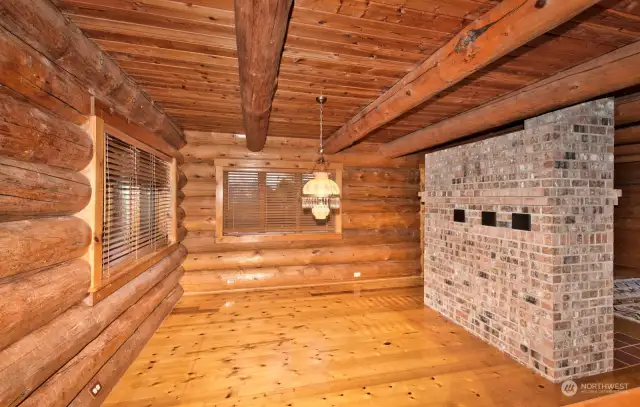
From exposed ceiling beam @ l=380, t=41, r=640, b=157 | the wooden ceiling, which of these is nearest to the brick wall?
exposed ceiling beam @ l=380, t=41, r=640, b=157

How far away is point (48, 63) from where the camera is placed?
184 cm

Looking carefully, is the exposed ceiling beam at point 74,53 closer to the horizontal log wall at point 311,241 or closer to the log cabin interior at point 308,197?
the log cabin interior at point 308,197

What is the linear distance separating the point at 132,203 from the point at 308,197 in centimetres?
208

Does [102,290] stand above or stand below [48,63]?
below

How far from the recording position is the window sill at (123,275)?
2.35 metres

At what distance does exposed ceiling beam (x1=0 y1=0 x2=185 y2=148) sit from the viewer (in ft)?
5.11

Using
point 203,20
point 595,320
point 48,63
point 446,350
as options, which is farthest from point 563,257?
point 48,63

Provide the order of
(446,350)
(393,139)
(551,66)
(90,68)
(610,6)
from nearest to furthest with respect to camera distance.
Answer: (610,6) → (90,68) → (551,66) → (446,350) → (393,139)

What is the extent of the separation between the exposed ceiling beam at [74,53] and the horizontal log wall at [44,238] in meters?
0.03

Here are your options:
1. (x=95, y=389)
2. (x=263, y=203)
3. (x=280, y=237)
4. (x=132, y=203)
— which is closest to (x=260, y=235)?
(x=280, y=237)

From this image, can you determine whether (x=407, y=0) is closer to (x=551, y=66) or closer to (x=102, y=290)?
(x=551, y=66)

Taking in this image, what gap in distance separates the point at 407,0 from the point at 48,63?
2.33 meters

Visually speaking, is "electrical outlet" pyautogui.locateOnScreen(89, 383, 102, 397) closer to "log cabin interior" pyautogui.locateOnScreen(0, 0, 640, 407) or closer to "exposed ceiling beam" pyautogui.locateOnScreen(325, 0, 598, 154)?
"log cabin interior" pyautogui.locateOnScreen(0, 0, 640, 407)

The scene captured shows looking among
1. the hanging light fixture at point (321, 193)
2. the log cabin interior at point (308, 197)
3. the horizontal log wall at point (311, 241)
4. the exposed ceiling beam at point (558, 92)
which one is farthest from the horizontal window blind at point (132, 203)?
the exposed ceiling beam at point (558, 92)
